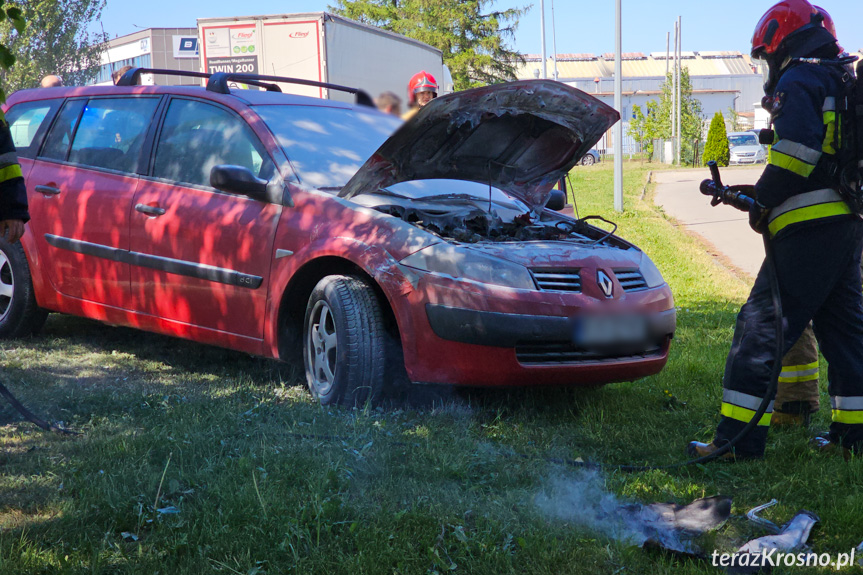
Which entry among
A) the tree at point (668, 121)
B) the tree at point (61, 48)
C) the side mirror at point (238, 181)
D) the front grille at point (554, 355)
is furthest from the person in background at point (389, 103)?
the tree at point (668, 121)

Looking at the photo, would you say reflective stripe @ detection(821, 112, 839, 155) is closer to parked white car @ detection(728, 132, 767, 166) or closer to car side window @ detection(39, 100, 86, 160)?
car side window @ detection(39, 100, 86, 160)

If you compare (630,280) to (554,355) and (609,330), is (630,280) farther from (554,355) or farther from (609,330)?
(554,355)

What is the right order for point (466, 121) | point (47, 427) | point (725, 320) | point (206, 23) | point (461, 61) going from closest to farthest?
point (47, 427) < point (466, 121) < point (725, 320) < point (206, 23) < point (461, 61)

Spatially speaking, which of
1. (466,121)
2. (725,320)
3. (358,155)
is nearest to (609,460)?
(466,121)

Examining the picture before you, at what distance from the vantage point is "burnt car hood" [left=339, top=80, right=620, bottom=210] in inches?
172

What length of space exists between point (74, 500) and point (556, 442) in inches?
77.7

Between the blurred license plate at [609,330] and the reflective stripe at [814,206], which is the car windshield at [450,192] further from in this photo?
the reflective stripe at [814,206]

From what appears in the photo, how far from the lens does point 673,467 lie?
3533 mm

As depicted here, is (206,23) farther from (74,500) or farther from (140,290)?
(74,500)

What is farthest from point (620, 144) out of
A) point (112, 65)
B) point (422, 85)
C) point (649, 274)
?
point (112, 65)

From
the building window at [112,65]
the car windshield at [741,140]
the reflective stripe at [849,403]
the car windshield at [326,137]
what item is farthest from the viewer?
the car windshield at [741,140]

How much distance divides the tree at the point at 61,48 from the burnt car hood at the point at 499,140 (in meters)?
22.9

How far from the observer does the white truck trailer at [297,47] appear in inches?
564

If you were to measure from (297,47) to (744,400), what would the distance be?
1226 cm
